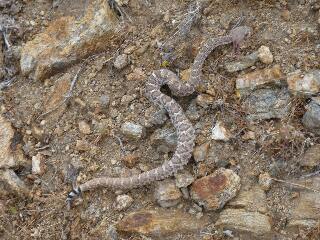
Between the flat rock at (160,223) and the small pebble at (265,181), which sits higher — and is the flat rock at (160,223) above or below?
above

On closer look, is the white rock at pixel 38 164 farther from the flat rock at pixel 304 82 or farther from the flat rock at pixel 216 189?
the flat rock at pixel 304 82

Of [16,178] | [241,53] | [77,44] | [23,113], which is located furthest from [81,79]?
[241,53]

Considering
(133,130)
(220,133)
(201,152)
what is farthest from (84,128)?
(220,133)

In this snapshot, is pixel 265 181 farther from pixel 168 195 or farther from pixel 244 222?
pixel 168 195

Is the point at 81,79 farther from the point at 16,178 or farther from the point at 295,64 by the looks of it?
the point at 295,64

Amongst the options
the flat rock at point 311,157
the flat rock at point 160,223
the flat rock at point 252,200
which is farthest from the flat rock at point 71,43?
the flat rock at point 311,157

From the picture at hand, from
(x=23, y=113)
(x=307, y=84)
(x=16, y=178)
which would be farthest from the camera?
(x=23, y=113)

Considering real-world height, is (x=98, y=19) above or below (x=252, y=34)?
above
